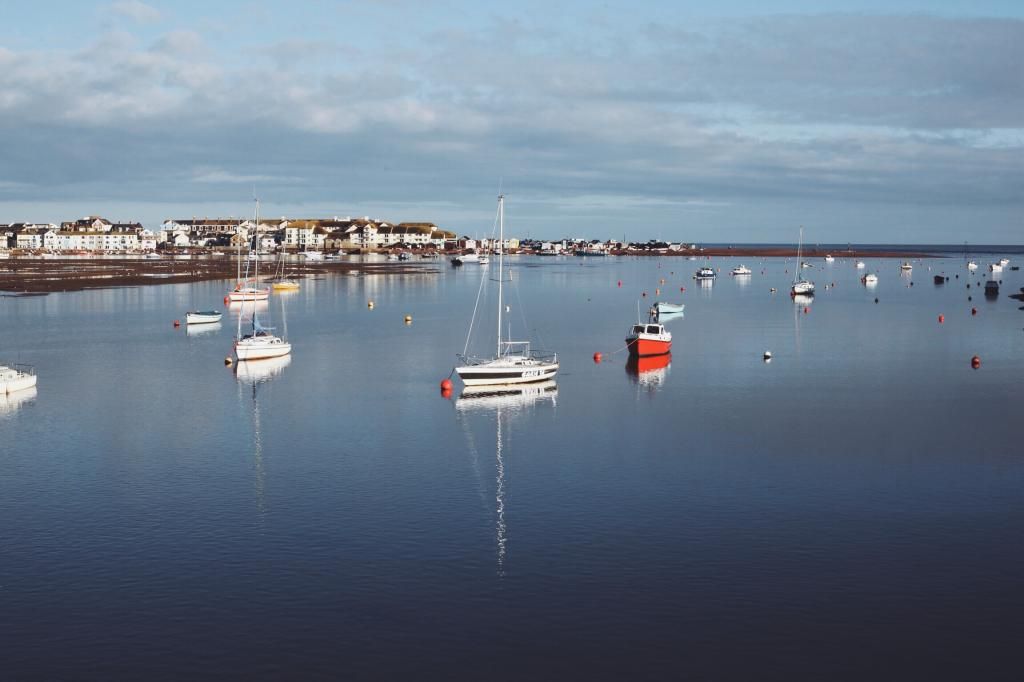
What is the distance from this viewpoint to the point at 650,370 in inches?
2699

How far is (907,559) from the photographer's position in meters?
30.5

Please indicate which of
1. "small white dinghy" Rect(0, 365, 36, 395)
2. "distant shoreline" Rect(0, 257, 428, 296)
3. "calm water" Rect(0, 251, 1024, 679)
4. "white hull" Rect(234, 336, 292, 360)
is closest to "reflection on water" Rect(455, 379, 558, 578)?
"calm water" Rect(0, 251, 1024, 679)

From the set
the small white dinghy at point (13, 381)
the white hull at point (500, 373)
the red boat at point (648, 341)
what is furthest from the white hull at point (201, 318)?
the white hull at point (500, 373)

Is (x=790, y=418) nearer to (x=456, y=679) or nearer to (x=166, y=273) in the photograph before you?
(x=456, y=679)

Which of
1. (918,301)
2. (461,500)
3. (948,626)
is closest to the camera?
(948,626)

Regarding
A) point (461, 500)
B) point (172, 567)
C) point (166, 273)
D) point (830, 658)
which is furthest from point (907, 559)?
point (166, 273)

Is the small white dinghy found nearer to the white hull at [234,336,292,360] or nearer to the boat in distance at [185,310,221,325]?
the white hull at [234,336,292,360]

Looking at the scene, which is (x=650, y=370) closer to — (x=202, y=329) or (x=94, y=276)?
(x=202, y=329)

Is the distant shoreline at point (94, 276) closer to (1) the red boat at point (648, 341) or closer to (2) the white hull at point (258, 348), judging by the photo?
(2) the white hull at point (258, 348)

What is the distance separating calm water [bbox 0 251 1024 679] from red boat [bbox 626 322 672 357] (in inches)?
164

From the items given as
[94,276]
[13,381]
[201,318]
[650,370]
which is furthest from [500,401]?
[94,276]

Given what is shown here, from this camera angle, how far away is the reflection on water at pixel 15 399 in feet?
172

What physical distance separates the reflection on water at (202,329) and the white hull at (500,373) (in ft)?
124

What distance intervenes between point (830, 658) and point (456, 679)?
908cm
